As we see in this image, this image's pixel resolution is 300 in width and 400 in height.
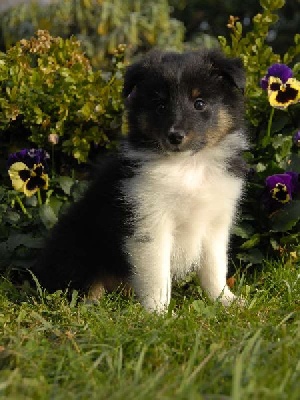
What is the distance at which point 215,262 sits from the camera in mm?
4559

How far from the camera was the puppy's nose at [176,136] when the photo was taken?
3.88 meters

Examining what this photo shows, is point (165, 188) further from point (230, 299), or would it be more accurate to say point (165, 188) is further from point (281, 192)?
point (281, 192)

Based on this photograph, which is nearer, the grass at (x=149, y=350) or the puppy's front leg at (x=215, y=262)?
the grass at (x=149, y=350)

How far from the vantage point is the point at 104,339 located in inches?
131

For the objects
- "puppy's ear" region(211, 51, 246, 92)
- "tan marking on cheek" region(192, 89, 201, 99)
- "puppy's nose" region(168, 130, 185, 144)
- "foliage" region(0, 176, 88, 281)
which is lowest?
"foliage" region(0, 176, 88, 281)

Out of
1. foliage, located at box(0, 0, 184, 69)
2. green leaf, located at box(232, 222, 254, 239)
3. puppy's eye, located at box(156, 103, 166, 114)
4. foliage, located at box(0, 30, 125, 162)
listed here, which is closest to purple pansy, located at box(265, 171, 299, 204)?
green leaf, located at box(232, 222, 254, 239)

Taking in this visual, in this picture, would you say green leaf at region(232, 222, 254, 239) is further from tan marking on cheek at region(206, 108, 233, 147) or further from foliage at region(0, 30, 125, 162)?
foliage at region(0, 30, 125, 162)

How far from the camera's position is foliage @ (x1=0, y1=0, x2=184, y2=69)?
15.3 meters

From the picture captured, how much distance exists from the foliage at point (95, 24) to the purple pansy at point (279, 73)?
1021cm

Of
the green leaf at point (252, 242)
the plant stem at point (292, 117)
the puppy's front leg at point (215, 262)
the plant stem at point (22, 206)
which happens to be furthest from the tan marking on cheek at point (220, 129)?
the plant stem at point (22, 206)

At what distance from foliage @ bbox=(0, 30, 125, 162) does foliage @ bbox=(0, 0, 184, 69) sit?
380 inches

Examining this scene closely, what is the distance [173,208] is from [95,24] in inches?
486

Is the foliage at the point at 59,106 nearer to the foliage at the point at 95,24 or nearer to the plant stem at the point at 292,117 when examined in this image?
the plant stem at the point at 292,117

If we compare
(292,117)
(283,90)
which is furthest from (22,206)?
(292,117)
